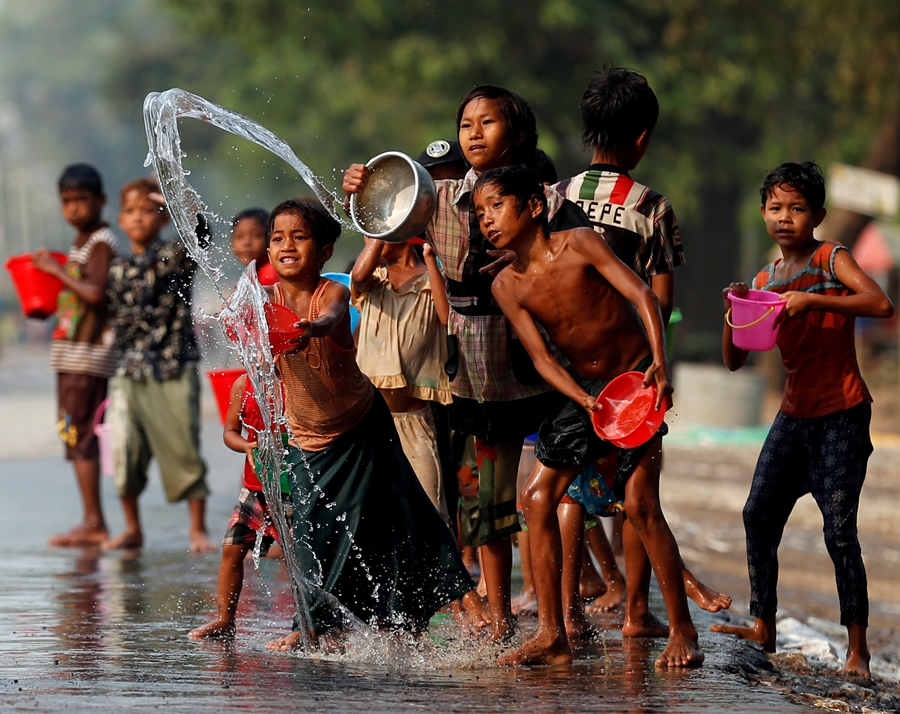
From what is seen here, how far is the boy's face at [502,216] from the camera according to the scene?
14.9 feet

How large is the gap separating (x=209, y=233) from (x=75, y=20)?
12952 cm

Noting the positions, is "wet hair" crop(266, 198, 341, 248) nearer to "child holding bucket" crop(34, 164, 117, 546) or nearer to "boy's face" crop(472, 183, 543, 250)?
"boy's face" crop(472, 183, 543, 250)

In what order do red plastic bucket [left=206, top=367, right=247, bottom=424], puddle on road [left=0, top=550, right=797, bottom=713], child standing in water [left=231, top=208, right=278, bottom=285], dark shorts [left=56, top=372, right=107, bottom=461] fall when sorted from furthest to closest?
Answer: dark shorts [left=56, top=372, right=107, bottom=461]
child standing in water [left=231, top=208, right=278, bottom=285]
red plastic bucket [left=206, top=367, right=247, bottom=424]
puddle on road [left=0, top=550, right=797, bottom=713]

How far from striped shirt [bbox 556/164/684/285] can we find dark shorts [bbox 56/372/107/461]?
13.1ft

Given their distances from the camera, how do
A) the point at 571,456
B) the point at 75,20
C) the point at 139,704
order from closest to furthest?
the point at 139,704
the point at 571,456
the point at 75,20

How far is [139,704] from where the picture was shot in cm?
379

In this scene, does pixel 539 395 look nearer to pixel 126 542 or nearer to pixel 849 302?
pixel 849 302

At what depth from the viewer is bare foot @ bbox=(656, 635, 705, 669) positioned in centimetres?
454

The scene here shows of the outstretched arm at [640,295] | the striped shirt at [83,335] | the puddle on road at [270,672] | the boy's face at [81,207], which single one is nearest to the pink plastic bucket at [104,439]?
the striped shirt at [83,335]

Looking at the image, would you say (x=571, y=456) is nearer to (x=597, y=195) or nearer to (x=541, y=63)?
(x=597, y=195)

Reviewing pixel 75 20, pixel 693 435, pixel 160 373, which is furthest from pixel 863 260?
pixel 75 20

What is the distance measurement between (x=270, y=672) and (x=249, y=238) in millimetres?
2417

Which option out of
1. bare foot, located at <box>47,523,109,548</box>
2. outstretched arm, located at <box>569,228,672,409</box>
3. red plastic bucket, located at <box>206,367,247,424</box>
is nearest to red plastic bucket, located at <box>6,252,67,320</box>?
bare foot, located at <box>47,523,109,548</box>

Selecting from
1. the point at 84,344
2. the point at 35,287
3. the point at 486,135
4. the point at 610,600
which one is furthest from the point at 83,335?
the point at 486,135
